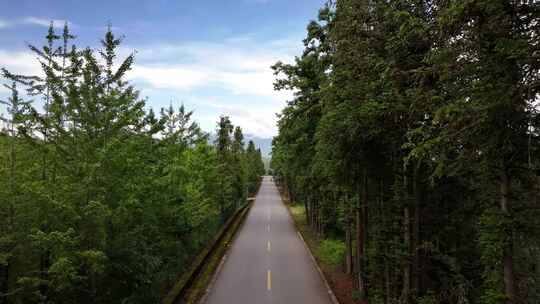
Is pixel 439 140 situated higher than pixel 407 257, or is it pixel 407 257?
pixel 439 140

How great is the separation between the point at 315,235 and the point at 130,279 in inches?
893

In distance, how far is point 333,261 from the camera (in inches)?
857

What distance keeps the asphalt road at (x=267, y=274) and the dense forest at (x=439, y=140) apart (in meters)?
2.64

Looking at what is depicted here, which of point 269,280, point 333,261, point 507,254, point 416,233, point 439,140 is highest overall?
point 439,140

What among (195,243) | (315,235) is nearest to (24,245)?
(195,243)

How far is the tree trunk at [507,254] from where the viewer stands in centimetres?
562

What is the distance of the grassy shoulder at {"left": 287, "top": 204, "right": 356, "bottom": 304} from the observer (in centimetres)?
1597

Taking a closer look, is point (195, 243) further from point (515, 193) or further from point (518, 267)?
point (515, 193)

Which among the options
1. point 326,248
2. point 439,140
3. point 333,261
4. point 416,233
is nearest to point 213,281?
point 333,261

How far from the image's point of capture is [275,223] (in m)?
38.2

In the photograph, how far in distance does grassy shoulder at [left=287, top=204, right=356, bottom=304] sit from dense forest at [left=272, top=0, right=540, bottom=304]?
1032 millimetres

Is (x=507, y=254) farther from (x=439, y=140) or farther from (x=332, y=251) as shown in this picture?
(x=332, y=251)

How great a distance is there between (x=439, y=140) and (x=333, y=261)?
57.7ft

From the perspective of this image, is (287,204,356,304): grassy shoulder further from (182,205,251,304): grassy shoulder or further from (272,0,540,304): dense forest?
(182,205,251,304): grassy shoulder
